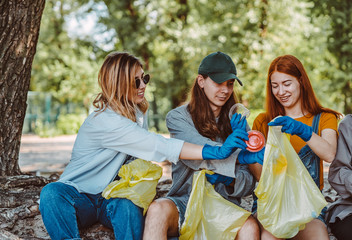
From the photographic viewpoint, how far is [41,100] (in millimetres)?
18891

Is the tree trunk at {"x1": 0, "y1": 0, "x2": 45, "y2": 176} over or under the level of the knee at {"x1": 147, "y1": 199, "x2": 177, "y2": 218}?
over

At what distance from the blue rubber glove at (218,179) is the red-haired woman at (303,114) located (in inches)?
7.5

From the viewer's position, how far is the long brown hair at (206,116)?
267 cm

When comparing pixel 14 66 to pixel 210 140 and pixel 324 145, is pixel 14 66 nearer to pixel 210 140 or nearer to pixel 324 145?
pixel 210 140

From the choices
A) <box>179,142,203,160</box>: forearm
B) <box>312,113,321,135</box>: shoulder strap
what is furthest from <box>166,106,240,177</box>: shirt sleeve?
<box>312,113,321,135</box>: shoulder strap

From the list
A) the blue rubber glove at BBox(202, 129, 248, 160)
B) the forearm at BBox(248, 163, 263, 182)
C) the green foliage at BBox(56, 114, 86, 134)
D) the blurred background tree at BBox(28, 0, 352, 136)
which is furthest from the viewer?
the green foliage at BBox(56, 114, 86, 134)

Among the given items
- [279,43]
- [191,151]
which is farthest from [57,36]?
[191,151]

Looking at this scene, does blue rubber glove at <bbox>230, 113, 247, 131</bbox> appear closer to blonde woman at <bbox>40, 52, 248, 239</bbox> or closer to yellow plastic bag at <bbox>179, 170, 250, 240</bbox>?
blonde woman at <bbox>40, 52, 248, 239</bbox>

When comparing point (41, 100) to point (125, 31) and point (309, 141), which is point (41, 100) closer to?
point (125, 31)

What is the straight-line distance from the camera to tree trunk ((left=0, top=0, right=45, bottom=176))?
3426 mm

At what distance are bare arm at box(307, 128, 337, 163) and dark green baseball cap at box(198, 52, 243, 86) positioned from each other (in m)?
0.59

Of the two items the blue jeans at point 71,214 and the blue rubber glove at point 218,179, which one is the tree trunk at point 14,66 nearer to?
the blue jeans at point 71,214

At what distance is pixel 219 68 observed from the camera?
8.70 ft

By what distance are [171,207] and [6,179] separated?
66.9 inches
